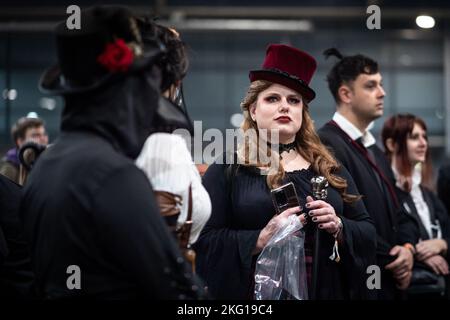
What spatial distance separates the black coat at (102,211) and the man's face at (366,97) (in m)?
2.21

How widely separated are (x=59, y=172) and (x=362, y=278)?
161cm

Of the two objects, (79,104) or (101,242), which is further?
(79,104)

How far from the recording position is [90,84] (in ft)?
5.13

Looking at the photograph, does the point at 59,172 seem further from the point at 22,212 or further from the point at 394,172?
the point at 394,172

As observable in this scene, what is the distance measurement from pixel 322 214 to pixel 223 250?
1.30ft

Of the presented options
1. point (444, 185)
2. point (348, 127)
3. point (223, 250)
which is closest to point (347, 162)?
point (348, 127)

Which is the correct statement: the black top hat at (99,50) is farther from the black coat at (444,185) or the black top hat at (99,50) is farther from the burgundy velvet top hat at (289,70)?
the black coat at (444,185)

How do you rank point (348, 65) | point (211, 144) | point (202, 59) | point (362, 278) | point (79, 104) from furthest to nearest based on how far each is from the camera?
point (202, 59) → point (348, 65) → point (211, 144) → point (362, 278) → point (79, 104)

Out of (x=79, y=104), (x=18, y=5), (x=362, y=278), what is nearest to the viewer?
(x=79, y=104)

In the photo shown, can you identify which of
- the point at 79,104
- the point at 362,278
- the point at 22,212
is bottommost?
the point at 362,278

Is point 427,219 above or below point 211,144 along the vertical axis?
below

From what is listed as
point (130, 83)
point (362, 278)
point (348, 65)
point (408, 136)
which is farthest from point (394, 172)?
point (130, 83)

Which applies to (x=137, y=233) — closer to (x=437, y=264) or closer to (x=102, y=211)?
(x=102, y=211)

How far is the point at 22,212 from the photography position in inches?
64.2
